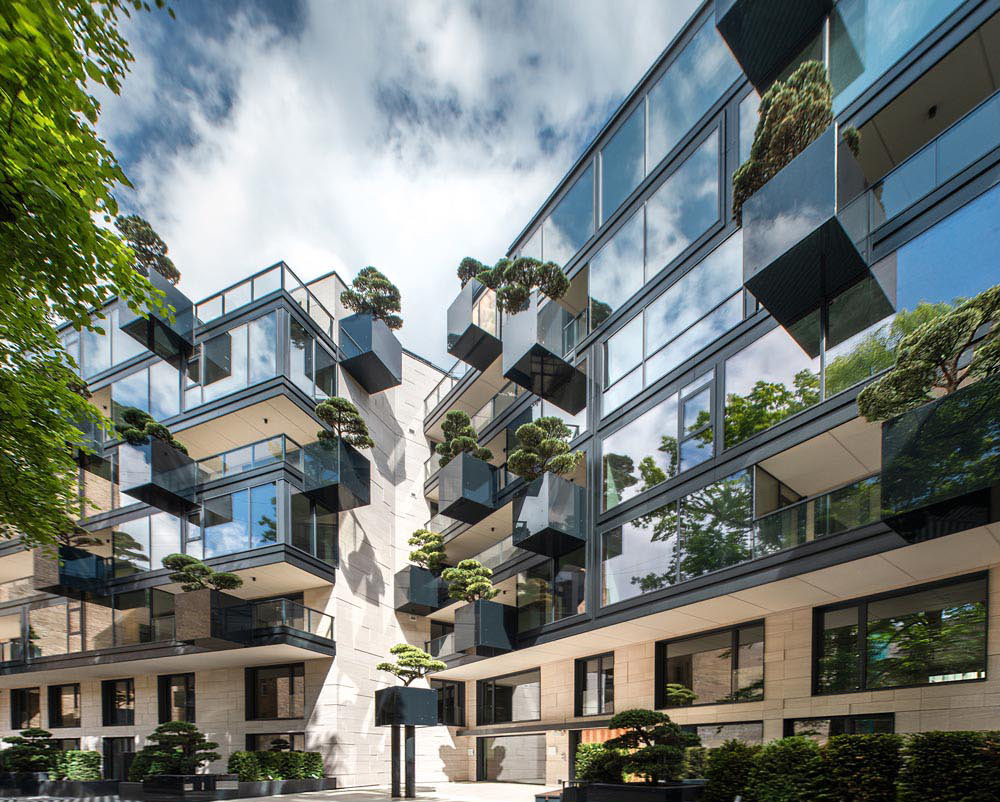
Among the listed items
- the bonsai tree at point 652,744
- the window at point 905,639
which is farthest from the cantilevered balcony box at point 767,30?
the bonsai tree at point 652,744

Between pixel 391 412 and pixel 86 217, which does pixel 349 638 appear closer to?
pixel 391 412

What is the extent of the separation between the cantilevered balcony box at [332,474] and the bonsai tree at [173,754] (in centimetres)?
744

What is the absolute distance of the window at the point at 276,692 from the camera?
2078cm

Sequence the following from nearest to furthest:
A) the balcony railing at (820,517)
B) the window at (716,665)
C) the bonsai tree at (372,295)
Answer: the balcony railing at (820,517)
the window at (716,665)
the bonsai tree at (372,295)

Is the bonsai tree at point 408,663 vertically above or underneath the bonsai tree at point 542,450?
underneath

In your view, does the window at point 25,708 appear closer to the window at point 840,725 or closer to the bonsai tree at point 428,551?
the bonsai tree at point 428,551

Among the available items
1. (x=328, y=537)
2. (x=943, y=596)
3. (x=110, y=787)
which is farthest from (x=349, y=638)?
(x=943, y=596)

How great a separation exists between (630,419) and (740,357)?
3.88 metres

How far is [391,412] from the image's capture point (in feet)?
92.0

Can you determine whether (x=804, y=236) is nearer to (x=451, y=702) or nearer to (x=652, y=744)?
(x=652, y=744)

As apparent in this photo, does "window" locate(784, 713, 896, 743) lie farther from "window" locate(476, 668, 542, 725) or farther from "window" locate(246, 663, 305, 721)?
"window" locate(246, 663, 305, 721)

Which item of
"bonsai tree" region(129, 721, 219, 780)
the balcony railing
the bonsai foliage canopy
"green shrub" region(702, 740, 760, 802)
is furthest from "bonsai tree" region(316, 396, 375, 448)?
"green shrub" region(702, 740, 760, 802)

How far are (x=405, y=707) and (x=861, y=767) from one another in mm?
9360

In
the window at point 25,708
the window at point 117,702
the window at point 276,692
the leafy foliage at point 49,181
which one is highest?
the leafy foliage at point 49,181
